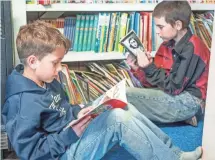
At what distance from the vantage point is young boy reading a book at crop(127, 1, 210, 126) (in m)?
1.58

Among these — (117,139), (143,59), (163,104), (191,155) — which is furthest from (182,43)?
(117,139)

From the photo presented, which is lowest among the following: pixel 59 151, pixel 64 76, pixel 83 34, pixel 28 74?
pixel 59 151

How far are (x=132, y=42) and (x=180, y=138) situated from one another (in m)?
0.54

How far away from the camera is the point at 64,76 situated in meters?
1.75

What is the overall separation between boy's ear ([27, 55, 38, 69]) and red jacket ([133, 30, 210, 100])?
65 centimetres

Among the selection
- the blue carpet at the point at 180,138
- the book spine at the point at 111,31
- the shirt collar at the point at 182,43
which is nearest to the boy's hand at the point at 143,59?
the shirt collar at the point at 182,43

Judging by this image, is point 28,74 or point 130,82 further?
point 130,82

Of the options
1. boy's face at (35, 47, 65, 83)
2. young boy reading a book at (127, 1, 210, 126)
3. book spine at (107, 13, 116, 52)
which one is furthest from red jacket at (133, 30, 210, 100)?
boy's face at (35, 47, 65, 83)

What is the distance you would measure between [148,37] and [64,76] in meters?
0.55

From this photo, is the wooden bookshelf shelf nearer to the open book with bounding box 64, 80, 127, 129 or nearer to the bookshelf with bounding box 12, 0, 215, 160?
the bookshelf with bounding box 12, 0, 215, 160

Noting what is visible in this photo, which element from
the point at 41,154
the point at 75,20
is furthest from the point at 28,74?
the point at 75,20

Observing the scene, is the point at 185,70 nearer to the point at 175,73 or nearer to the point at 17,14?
the point at 175,73

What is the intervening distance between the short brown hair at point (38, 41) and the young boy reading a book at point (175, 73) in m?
0.57

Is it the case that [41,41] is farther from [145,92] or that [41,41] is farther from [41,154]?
[145,92]
